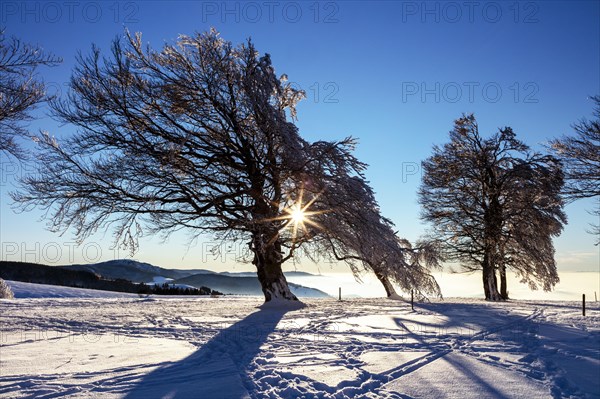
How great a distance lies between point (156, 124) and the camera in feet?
46.1

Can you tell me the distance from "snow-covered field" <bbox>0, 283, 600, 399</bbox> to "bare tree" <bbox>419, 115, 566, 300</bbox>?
11.9 m

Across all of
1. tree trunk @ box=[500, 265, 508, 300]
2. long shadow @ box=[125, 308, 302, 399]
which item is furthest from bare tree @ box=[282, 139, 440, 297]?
tree trunk @ box=[500, 265, 508, 300]

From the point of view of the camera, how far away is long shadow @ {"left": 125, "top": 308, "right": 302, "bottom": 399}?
4.18 metres

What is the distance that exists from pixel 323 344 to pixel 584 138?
16.3 metres

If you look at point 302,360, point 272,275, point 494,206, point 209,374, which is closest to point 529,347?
point 302,360

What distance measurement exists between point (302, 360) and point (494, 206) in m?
18.9

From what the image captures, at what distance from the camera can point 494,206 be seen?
2138cm

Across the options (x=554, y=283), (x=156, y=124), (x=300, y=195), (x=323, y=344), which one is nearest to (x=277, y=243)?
(x=300, y=195)

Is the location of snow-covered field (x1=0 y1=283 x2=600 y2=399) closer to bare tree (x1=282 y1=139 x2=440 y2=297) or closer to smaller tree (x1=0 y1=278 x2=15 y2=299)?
bare tree (x1=282 y1=139 x2=440 y2=297)

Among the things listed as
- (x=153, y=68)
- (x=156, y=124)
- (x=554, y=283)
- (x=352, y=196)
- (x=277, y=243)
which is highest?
(x=153, y=68)

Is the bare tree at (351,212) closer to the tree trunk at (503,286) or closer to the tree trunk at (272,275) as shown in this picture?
the tree trunk at (272,275)

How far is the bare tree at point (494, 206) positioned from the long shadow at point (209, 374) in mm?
17288

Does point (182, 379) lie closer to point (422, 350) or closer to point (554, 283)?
point (422, 350)

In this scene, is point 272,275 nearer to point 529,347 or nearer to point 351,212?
point 351,212
